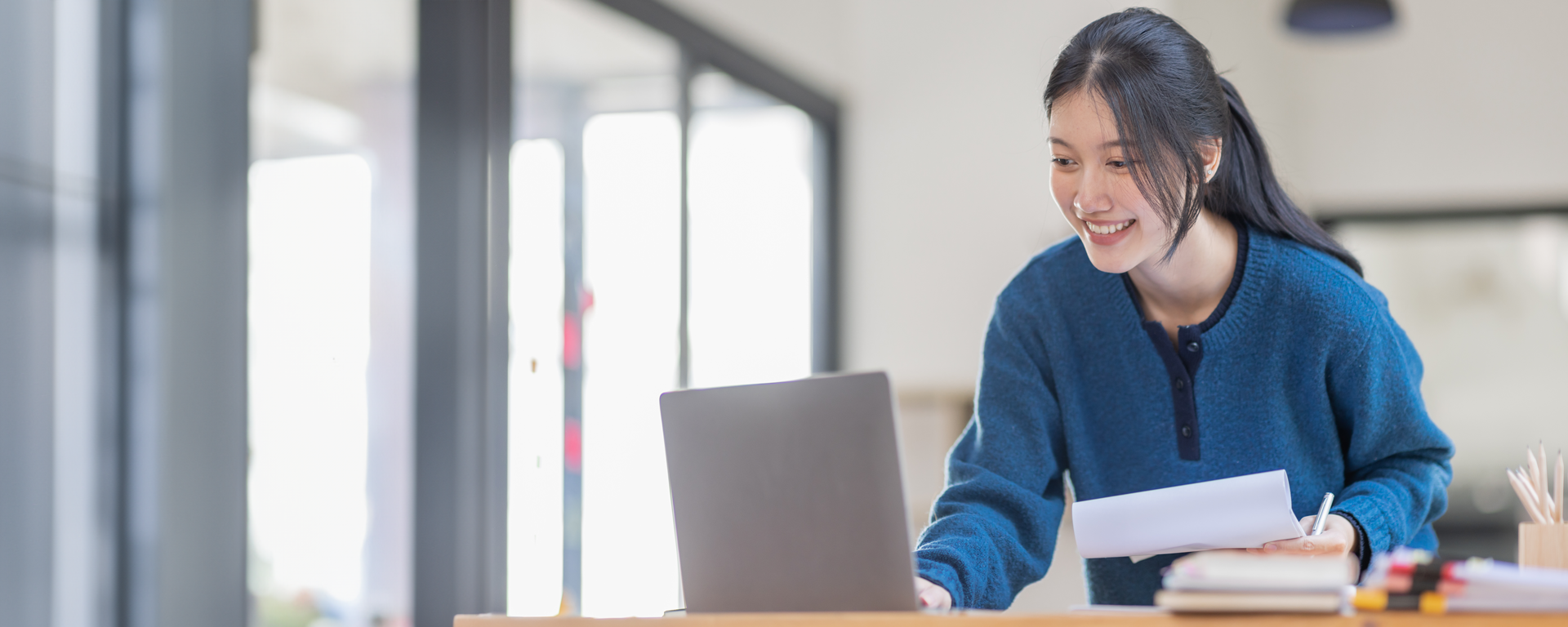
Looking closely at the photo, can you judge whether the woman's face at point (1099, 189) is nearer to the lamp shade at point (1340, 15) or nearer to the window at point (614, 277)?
the window at point (614, 277)

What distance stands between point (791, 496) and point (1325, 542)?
54cm

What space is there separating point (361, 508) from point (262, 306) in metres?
0.63

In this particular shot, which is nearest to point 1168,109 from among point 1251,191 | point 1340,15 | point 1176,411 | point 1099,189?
point 1099,189

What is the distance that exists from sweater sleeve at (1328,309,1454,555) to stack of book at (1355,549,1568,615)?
0.41 meters

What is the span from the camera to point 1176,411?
1495 millimetres

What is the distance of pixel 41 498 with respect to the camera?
5.73ft

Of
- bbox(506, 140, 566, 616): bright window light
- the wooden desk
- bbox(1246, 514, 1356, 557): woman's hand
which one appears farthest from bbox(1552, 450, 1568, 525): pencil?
bbox(506, 140, 566, 616): bright window light

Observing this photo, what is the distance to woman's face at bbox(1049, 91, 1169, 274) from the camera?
1.30m

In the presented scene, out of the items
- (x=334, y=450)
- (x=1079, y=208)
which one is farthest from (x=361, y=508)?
(x=1079, y=208)

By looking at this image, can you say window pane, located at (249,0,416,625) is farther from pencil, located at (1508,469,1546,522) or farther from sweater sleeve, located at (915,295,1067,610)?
pencil, located at (1508,469,1546,522)

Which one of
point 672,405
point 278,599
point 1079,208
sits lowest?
point 278,599

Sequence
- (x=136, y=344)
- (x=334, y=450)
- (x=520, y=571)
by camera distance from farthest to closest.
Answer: (x=334, y=450) < (x=520, y=571) < (x=136, y=344)

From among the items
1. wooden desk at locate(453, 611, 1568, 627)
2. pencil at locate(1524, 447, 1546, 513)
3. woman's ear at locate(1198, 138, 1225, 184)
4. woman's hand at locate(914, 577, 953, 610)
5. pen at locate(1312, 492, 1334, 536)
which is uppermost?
woman's ear at locate(1198, 138, 1225, 184)

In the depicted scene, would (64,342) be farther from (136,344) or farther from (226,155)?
(226,155)
